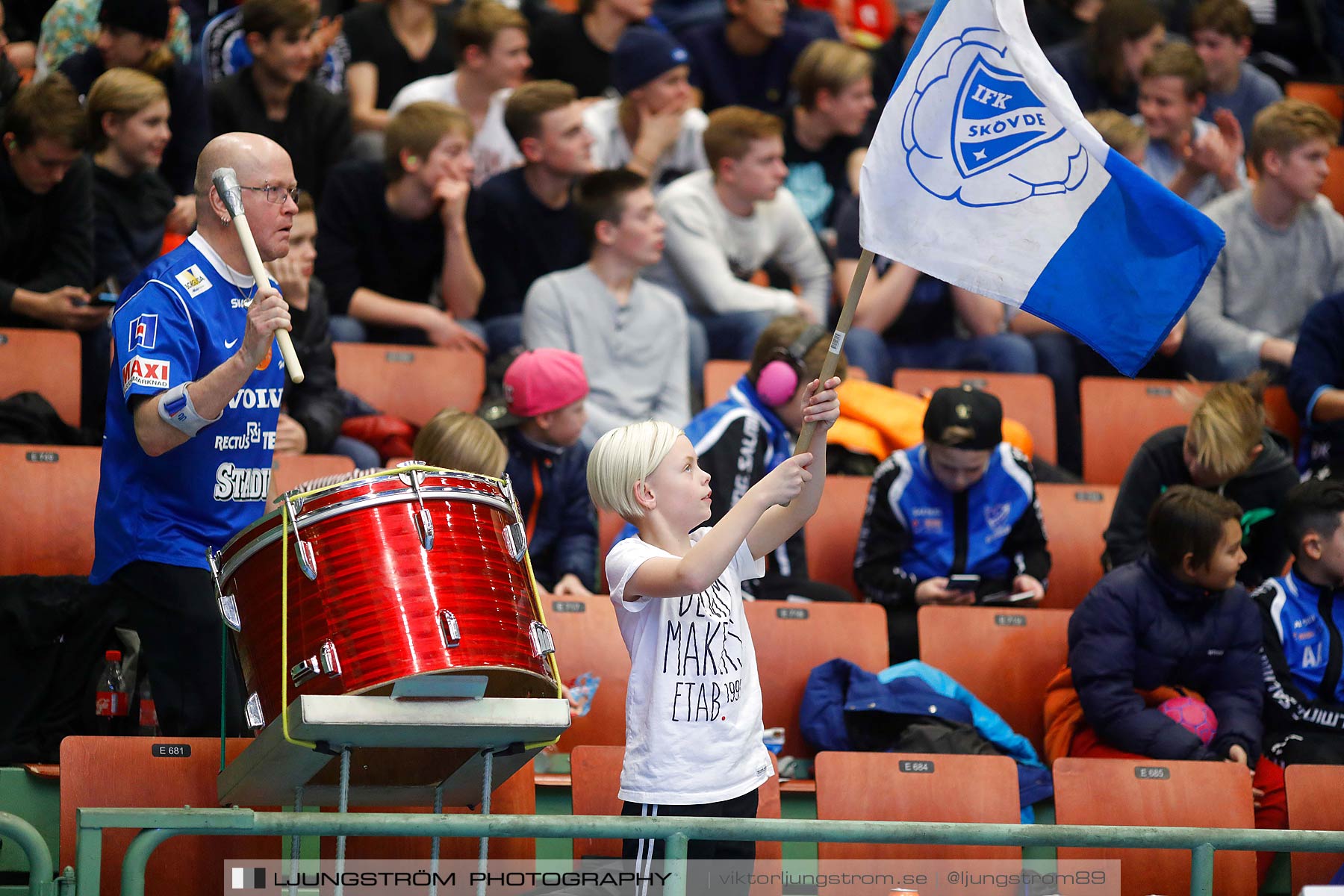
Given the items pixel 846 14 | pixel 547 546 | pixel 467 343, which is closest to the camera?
pixel 547 546

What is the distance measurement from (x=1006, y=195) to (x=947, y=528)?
2.18 m

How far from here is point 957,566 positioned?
571 centimetres

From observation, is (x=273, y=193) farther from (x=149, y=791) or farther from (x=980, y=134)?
(x=980, y=134)

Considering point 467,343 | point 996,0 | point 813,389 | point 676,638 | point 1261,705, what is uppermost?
point 996,0

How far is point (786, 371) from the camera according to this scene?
5719 mm

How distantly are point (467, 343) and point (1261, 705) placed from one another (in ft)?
11.0

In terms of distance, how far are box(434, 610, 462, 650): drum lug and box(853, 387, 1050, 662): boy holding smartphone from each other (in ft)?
8.32

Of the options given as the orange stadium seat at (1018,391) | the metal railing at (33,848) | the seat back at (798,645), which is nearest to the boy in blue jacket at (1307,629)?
the seat back at (798,645)

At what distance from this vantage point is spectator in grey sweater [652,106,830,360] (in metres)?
7.07

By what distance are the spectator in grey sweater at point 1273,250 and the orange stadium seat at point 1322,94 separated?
2.02 meters

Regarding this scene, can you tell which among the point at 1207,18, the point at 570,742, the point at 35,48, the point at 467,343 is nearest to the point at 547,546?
the point at 570,742

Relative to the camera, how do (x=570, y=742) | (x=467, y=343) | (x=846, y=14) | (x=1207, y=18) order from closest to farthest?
(x=570, y=742), (x=467, y=343), (x=1207, y=18), (x=846, y=14)

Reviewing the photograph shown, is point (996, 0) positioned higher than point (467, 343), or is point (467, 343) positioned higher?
point (996, 0)

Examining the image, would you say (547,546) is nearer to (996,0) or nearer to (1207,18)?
(996,0)
